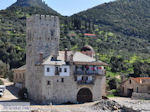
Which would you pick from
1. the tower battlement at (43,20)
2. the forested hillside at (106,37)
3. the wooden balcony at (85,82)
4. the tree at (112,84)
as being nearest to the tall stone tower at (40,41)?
the tower battlement at (43,20)

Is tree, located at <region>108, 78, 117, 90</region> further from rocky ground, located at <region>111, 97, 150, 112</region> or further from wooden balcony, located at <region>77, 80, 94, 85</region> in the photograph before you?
→ wooden balcony, located at <region>77, 80, 94, 85</region>

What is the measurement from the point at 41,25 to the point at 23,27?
78688 mm

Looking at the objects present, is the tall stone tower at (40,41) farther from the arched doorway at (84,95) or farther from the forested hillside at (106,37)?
the forested hillside at (106,37)

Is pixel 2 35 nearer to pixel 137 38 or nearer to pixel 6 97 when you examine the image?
pixel 6 97

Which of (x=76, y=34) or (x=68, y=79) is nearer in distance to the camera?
(x=68, y=79)

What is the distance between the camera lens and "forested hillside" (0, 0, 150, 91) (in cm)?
9034

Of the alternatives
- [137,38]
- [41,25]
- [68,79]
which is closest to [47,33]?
[41,25]

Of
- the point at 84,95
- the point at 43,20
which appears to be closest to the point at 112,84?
the point at 84,95

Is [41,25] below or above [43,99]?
above

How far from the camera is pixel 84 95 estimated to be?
49031mm

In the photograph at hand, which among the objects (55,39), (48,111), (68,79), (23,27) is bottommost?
(48,111)

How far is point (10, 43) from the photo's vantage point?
338ft

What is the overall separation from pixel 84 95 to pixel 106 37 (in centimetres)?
9253

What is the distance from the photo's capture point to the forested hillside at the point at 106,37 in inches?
3557
